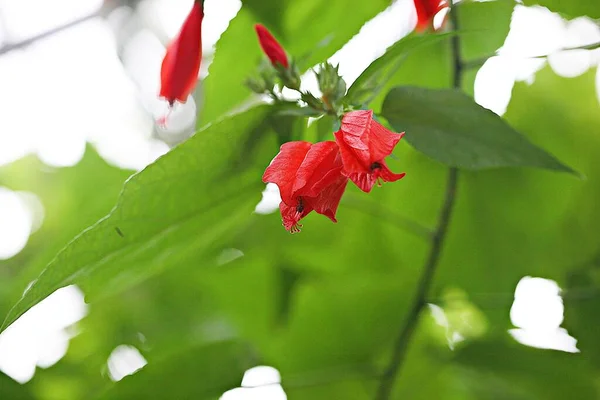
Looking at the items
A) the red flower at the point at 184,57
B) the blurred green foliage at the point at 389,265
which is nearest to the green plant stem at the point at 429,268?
the blurred green foliage at the point at 389,265

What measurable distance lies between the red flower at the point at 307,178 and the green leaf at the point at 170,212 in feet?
0.14

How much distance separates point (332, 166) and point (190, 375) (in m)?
0.21

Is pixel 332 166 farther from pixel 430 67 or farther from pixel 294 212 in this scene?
pixel 430 67

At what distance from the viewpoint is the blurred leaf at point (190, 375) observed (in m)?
0.39

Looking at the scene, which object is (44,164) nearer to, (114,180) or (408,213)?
(114,180)

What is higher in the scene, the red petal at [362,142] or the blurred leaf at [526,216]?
the red petal at [362,142]

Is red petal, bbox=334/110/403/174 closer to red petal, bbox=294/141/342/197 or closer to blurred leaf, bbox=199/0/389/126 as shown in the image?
red petal, bbox=294/141/342/197

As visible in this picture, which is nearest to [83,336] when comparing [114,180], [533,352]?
[114,180]

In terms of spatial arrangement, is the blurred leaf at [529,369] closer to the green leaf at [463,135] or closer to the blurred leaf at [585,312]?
the blurred leaf at [585,312]

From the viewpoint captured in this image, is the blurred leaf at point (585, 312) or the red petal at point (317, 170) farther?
the blurred leaf at point (585, 312)

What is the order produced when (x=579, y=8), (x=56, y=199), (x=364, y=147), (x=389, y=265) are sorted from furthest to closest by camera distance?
(x=56, y=199)
(x=389, y=265)
(x=579, y=8)
(x=364, y=147)

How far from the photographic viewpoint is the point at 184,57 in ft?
1.24

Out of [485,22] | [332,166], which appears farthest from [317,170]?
[485,22]

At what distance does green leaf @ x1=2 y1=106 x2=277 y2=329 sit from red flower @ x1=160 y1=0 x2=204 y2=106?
0.09 meters
